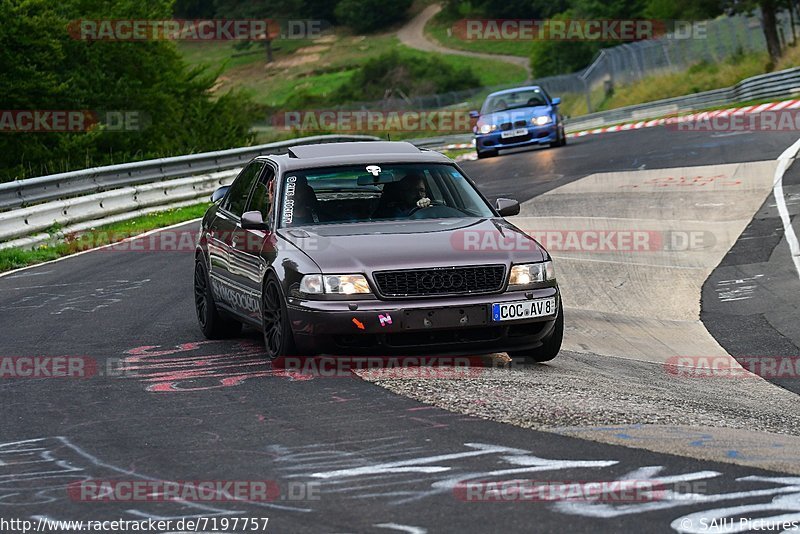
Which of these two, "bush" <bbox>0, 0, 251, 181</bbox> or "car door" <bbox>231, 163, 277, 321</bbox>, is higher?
"bush" <bbox>0, 0, 251, 181</bbox>

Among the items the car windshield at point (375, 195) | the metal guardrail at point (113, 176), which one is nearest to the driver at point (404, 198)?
the car windshield at point (375, 195)

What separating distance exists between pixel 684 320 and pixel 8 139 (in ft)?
98.1

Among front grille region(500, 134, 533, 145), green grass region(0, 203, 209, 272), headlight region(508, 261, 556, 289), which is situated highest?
front grille region(500, 134, 533, 145)

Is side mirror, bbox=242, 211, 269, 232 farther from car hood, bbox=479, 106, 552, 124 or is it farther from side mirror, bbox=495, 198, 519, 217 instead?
car hood, bbox=479, 106, 552, 124

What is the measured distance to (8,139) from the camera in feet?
129

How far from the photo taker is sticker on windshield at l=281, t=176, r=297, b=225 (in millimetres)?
9734

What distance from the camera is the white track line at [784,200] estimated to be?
51.4 ft

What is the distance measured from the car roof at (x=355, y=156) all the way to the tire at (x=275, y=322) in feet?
3.92

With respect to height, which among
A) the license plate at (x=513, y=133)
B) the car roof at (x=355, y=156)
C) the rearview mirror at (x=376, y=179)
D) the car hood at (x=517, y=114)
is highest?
the car hood at (x=517, y=114)

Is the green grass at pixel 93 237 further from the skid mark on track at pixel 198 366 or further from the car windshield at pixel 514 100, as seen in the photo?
the car windshield at pixel 514 100

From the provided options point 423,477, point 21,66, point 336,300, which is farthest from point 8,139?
point 423,477

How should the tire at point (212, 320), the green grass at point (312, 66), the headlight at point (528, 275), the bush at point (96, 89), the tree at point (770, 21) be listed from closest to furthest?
the headlight at point (528, 275), the tire at point (212, 320), the bush at point (96, 89), the tree at point (770, 21), the green grass at point (312, 66)

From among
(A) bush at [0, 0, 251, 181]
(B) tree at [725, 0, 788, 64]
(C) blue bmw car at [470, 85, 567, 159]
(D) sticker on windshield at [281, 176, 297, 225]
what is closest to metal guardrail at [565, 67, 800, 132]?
(B) tree at [725, 0, 788, 64]

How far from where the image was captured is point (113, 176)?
22.1 metres
